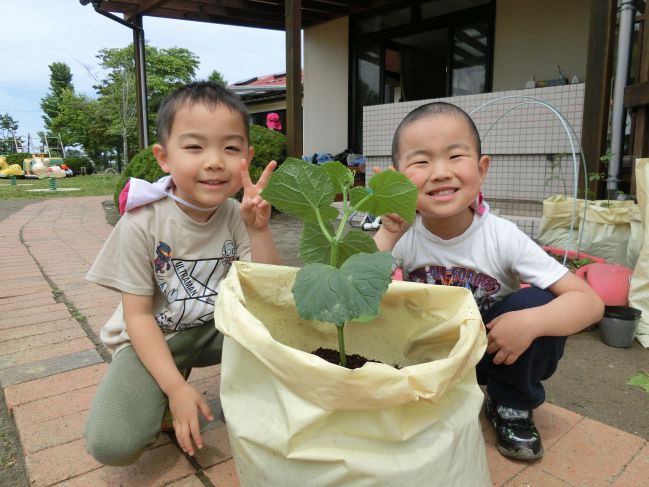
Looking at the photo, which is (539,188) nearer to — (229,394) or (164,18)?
(229,394)

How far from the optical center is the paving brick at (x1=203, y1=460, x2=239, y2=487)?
1199 millimetres

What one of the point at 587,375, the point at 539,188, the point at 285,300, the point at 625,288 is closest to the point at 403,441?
A: the point at 285,300

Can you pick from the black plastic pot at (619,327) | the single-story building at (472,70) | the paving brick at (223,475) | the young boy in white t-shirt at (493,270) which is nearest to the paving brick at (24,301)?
the paving brick at (223,475)

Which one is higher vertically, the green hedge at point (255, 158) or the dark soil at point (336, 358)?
the green hedge at point (255, 158)

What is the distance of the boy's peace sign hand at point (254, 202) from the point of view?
4.09ft

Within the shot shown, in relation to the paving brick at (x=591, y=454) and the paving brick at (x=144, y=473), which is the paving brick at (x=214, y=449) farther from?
the paving brick at (x=591, y=454)

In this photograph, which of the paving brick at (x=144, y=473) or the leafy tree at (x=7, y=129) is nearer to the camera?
the paving brick at (x=144, y=473)

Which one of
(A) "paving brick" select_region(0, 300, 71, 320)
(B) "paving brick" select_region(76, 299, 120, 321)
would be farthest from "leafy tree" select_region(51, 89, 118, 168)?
(B) "paving brick" select_region(76, 299, 120, 321)

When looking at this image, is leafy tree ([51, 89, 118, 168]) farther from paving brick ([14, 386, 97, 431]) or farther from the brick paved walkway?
paving brick ([14, 386, 97, 431])

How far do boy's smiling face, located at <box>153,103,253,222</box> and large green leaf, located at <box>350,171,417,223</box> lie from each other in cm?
48

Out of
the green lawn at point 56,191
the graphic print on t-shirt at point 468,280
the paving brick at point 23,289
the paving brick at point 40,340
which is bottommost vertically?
the paving brick at point 40,340

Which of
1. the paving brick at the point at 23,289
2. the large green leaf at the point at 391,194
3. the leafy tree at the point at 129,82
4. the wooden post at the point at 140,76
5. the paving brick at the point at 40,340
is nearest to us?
the large green leaf at the point at 391,194

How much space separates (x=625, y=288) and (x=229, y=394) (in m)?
2.26

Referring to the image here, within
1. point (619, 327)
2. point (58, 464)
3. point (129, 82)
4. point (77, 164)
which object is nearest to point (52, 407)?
point (58, 464)
